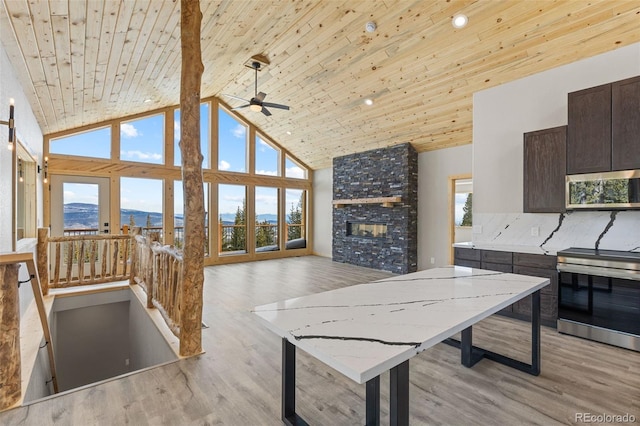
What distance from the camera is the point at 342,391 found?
229 centimetres

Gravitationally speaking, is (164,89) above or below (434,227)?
above

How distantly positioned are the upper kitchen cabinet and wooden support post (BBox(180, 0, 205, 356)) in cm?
400

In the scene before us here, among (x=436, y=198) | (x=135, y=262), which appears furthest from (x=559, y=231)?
(x=135, y=262)

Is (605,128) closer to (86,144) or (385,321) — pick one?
(385,321)

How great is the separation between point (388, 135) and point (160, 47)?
4500mm

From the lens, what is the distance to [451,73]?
4.44 m

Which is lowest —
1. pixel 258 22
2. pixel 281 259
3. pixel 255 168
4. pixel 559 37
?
pixel 281 259

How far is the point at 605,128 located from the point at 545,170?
0.69 m

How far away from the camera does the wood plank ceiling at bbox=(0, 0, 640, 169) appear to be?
9.93ft

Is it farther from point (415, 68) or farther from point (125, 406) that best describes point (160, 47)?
point (125, 406)

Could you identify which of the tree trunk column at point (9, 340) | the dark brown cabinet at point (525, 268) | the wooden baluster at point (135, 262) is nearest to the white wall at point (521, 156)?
the dark brown cabinet at point (525, 268)

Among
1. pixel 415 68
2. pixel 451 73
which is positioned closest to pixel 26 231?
pixel 415 68

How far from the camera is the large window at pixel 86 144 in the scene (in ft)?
19.5

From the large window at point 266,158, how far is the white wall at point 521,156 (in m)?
5.72
